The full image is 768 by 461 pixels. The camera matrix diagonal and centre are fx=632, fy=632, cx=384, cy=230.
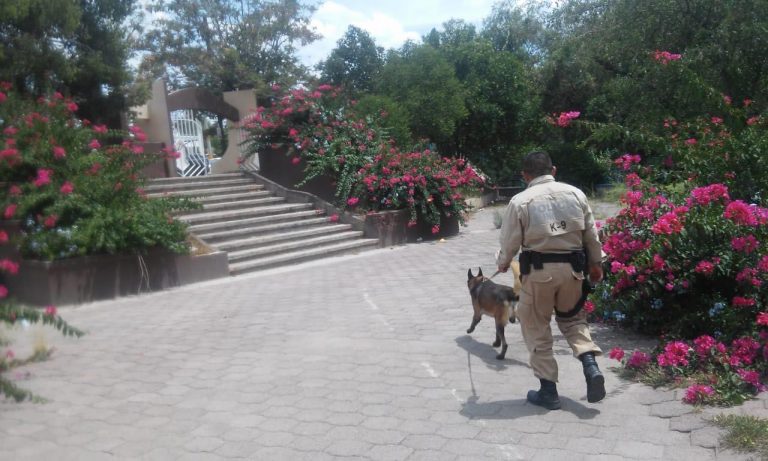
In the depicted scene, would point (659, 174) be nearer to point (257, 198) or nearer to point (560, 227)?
point (560, 227)

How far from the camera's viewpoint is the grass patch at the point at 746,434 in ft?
10.8

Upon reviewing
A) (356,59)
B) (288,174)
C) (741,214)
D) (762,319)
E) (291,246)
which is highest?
(356,59)

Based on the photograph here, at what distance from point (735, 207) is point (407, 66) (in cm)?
1559

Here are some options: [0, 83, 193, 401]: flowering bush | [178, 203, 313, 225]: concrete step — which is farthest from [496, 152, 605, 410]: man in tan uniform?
[178, 203, 313, 225]: concrete step

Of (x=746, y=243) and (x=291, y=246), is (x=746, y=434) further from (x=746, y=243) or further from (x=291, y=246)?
(x=291, y=246)

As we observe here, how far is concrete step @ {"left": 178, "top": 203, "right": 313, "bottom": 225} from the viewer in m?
11.2

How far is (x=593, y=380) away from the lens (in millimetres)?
3900

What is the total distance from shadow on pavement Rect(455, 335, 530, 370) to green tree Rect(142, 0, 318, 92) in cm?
2148

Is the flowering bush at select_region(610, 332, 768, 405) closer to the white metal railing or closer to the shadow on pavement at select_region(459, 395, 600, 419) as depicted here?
the shadow on pavement at select_region(459, 395, 600, 419)

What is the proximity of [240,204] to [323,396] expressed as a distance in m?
8.64

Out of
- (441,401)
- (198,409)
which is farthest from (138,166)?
(441,401)

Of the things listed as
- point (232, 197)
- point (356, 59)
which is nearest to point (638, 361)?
point (232, 197)

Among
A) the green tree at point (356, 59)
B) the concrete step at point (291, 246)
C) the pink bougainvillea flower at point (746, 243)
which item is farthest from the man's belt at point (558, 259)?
the green tree at point (356, 59)

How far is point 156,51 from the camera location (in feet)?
87.2
